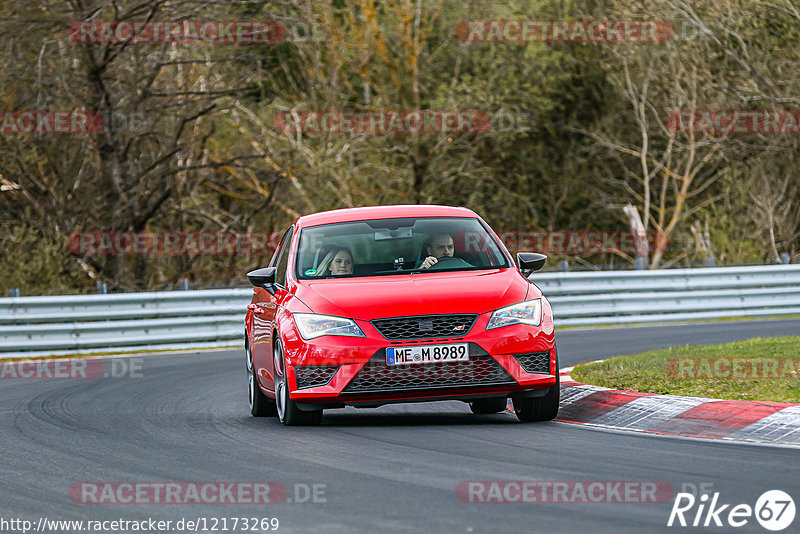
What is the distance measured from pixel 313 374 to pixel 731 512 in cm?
421

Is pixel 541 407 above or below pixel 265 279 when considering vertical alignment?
A: below

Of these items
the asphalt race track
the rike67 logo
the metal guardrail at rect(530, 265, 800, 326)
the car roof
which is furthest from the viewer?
the metal guardrail at rect(530, 265, 800, 326)

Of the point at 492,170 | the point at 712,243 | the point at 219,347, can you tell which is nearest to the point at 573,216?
the point at 492,170

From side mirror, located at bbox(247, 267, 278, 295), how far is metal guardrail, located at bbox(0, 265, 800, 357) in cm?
971

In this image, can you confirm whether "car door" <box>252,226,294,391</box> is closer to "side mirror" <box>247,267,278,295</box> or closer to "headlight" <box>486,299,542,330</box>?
"side mirror" <box>247,267,278,295</box>

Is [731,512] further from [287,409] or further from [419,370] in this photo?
[287,409]

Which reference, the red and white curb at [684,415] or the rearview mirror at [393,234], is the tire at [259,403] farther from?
the red and white curb at [684,415]

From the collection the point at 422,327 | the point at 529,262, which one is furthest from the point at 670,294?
the point at 422,327

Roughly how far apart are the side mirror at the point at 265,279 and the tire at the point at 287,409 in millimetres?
880

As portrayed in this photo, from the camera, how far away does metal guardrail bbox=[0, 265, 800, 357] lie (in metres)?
20.2

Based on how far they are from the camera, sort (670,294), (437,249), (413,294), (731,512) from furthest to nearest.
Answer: (670,294) < (437,249) < (413,294) < (731,512)

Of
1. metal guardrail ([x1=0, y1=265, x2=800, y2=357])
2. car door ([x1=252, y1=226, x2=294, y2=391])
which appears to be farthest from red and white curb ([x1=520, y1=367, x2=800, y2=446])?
metal guardrail ([x1=0, y1=265, x2=800, y2=357])

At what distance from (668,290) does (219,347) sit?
802cm

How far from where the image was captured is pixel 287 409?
10.2 metres
